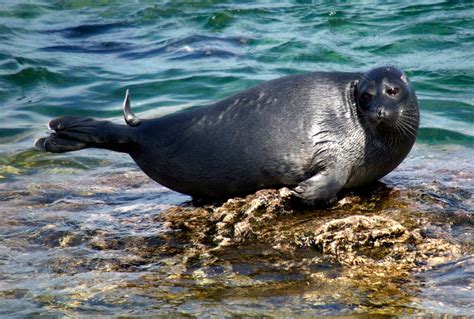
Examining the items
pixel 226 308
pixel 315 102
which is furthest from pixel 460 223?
pixel 226 308

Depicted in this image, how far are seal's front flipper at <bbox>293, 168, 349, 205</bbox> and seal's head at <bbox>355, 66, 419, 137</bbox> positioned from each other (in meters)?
0.46

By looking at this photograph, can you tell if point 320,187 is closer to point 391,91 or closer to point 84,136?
point 391,91

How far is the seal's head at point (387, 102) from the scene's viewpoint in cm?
542

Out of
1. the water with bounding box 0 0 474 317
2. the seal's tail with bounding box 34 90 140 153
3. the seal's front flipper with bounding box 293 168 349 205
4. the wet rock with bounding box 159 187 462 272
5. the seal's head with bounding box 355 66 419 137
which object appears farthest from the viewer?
the seal's tail with bounding box 34 90 140 153

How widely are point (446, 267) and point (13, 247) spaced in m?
2.47

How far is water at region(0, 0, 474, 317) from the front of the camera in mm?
4098

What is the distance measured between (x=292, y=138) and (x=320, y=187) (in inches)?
16.8

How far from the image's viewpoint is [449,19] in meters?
12.4

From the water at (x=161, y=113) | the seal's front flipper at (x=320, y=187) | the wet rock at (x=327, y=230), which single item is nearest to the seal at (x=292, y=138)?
the seal's front flipper at (x=320, y=187)

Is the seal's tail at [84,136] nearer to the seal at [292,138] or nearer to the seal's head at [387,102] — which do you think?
the seal at [292,138]

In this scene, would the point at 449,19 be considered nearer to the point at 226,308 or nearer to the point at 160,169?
the point at 160,169

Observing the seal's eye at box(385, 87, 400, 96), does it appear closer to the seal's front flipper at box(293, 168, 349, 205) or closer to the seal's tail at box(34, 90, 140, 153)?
the seal's front flipper at box(293, 168, 349, 205)

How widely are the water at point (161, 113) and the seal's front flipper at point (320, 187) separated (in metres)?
0.54

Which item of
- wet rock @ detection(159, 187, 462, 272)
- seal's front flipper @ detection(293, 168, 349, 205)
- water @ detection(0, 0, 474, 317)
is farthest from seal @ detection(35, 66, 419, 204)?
water @ detection(0, 0, 474, 317)
